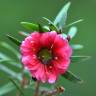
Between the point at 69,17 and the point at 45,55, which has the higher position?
the point at 45,55

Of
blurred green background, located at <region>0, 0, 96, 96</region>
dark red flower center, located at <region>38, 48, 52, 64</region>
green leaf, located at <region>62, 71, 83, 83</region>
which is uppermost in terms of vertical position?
dark red flower center, located at <region>38, 48, 52, 64</region>

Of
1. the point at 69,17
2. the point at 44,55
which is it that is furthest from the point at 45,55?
the point at 69,17

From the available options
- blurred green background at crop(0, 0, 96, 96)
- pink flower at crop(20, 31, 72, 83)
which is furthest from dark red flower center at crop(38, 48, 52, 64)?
blurred green background at crop(0, 0, 96, 96)

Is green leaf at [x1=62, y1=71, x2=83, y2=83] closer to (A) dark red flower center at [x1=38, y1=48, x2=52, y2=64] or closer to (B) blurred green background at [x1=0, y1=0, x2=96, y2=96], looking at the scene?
(A) dark red flower center at [x1=38, y1=48, x2=52, y2=64]

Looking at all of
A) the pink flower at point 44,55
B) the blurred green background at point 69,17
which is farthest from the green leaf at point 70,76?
the blurred green background at point 69,17

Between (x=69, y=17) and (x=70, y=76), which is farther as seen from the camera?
(x=69, y=17)

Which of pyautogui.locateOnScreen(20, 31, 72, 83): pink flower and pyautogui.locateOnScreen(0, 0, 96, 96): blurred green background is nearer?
pyautogui.locateOnScreen(20, 31, 72, 83): pink flower

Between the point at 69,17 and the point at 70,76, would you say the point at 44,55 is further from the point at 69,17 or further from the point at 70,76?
the point at 69,17

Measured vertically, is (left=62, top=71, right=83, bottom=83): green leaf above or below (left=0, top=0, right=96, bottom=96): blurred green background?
above
